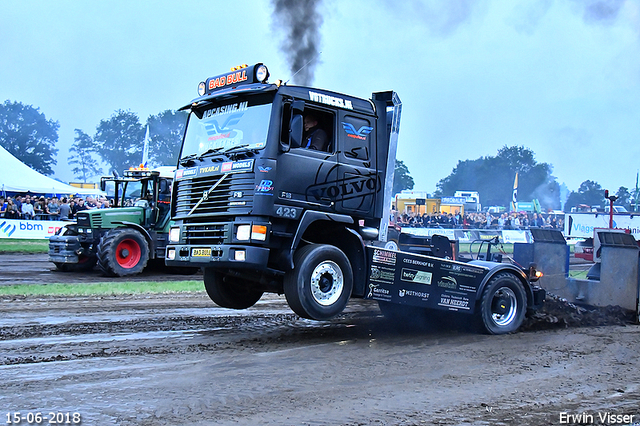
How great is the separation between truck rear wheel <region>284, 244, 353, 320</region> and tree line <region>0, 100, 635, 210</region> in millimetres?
78140

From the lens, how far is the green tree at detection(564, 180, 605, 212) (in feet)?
339

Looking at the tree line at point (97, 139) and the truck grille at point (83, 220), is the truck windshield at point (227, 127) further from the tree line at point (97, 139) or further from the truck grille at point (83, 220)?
the tree line at point (97, 139)


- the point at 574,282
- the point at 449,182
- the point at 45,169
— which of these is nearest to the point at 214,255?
the point at 574,282

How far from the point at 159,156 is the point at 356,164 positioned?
84836 millimetres

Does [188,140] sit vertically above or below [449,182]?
below

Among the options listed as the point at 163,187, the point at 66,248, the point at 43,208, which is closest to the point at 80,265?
the point at 66,248

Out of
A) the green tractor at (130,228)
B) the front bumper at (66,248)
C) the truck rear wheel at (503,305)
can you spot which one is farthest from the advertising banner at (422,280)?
the front bumper at (66,248)

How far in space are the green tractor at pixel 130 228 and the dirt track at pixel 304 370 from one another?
5771 millimetres

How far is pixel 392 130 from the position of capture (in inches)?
332

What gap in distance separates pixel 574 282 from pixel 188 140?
661 cm

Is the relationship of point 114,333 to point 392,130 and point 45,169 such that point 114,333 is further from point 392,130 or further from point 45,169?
point 45,169

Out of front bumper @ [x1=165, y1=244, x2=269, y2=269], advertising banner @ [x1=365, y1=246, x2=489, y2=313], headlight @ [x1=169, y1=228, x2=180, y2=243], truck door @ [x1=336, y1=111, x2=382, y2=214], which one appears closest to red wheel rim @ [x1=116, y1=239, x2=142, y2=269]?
headlight @ [x1=169, y1=228, x2=180, y2=243]

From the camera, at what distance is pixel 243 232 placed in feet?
23.4

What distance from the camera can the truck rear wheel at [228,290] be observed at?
28.4ft
